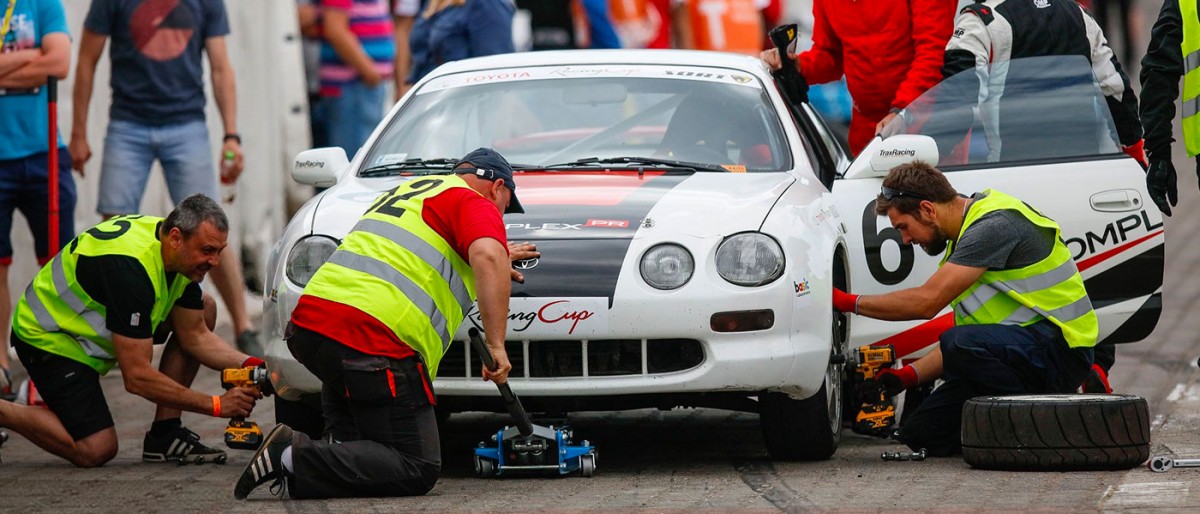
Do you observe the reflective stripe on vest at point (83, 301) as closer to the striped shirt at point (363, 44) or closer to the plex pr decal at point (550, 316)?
the plex pr decal at point (550, 316)

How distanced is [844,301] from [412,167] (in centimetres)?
178

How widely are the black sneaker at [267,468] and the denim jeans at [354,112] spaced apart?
287 inches

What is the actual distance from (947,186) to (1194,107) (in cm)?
101

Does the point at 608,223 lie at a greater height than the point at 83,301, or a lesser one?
greater

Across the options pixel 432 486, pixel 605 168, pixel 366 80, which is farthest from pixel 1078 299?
pixel 366 80

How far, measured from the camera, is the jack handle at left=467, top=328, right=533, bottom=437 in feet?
19.9

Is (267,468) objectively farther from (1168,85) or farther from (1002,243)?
(1168,85)

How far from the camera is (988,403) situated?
6.52 metres

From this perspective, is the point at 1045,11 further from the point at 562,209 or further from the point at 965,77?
the point at 562,209

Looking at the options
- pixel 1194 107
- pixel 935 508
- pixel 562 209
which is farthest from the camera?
pixel 1194 107

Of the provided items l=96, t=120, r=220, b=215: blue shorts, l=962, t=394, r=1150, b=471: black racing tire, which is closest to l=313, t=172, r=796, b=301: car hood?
l=962, t=394, r=1150, b=471: black racing tire

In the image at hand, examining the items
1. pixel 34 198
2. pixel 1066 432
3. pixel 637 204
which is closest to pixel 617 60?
pixel 637 204

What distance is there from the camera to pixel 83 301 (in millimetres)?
7164

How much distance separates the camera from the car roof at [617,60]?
804 cm
